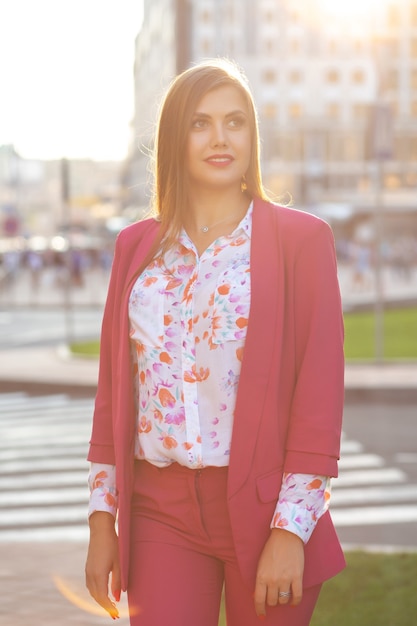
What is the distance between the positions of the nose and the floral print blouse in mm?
169

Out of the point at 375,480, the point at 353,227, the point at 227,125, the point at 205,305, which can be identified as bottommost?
the point at 353,227

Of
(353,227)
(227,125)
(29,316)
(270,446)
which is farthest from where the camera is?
(353,227)

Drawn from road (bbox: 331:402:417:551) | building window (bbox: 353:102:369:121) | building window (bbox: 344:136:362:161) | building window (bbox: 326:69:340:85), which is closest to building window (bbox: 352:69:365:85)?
building window (bbox: 326:69:340:85)

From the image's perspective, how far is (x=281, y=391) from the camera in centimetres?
292

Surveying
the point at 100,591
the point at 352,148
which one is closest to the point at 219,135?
the point at 100,591

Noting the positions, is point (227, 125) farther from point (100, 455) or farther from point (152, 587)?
point (152, 587)

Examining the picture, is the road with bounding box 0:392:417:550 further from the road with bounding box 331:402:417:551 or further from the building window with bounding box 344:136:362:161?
the building window with bounding box 344:136:362:161

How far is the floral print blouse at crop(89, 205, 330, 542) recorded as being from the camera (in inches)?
113

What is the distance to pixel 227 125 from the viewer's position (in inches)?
121

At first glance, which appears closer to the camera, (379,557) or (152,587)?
(152,587)

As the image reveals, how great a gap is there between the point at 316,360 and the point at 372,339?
1886cm

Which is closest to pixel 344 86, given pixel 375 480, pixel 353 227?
pixel 353 227

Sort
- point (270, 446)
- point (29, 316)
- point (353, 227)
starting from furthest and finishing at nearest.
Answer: point (353, 227) < point (29, 316) < point (270, 446)

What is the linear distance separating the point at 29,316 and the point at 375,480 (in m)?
26.7
